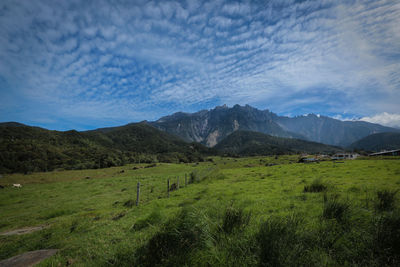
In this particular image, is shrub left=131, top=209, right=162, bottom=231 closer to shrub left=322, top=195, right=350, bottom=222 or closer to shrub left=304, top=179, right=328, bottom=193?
shrub left=322, top=195, right=350, bottom=222

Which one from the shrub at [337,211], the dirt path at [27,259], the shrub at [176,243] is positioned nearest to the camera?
the shrub at [176,243]

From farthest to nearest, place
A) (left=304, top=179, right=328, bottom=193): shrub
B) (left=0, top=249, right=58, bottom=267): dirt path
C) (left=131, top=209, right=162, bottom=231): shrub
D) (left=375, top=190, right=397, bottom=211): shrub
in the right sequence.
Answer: (left=304, top=179, right=328, bottom=193): shrub < (left=131, top=209, right=162, bottom=231): shrub < (left=375, top=190, right=397, bottom=211): shrub < (left=0, top=249, right=58, bottom=267): dirt path

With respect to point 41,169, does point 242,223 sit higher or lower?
higher

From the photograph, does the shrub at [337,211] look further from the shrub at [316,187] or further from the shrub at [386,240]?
the shrub at [316,187]

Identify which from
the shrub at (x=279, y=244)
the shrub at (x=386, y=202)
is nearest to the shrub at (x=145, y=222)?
the shrub at (x=279, y=244)

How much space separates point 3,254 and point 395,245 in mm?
13915

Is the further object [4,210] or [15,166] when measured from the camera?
[15,166]

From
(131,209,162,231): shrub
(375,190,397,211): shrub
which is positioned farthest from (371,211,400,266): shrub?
(131,209,162,231): shrub

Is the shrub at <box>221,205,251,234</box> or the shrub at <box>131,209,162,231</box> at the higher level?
the shrub at <box>221,205,251,234</box>

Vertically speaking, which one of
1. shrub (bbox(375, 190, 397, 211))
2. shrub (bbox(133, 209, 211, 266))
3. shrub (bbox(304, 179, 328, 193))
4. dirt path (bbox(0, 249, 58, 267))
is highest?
shrub (bbox(133, 209, 211, 266))

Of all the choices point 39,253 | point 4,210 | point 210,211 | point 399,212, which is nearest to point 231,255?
point 210,211

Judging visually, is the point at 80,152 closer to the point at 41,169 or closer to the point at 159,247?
the point at 41,169

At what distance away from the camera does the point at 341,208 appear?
13.8 feet

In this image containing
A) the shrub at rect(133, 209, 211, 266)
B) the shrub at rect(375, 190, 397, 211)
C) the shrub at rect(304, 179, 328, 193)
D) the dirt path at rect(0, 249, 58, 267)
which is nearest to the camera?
the shrub at rect(133, 209, 211, 266)
